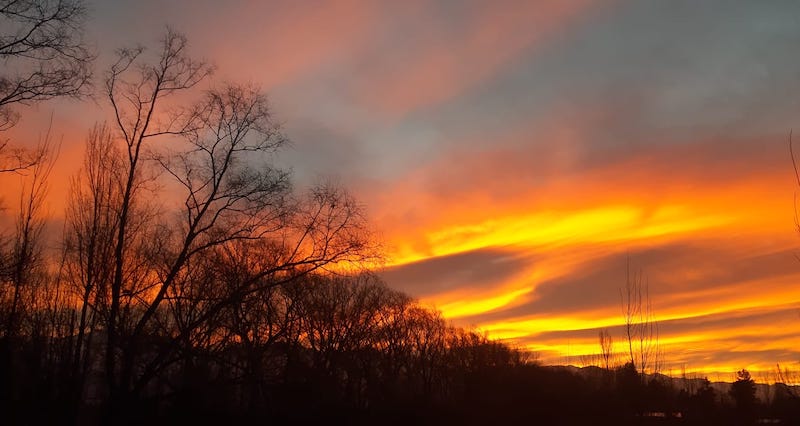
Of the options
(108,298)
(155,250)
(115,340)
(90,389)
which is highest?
(155,250)

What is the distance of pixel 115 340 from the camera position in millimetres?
22984

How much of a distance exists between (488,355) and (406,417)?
57.0 meters

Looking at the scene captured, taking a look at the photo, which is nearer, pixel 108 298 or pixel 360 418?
pixel 108 298

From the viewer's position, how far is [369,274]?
27.0m

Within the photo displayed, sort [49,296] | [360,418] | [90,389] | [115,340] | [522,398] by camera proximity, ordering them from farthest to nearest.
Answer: [522,398] → [360,418] → [49,296] → [90,389] → [115,340]

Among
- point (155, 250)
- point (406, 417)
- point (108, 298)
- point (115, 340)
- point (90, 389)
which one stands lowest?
point (406, 417)

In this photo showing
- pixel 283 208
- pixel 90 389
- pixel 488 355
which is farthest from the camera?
pixel 488 355

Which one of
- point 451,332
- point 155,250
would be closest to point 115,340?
point 155,250

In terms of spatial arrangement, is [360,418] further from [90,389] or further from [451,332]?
[451,332]

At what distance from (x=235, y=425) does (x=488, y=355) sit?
2732 inches

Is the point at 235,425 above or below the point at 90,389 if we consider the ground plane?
below

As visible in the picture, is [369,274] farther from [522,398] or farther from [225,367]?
[522,398]

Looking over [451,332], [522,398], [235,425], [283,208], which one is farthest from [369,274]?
[451,332]

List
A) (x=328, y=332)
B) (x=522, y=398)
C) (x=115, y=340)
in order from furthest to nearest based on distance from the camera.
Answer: (x=328, y=332)
(x=522, y=398)
(x=115, y=340)
